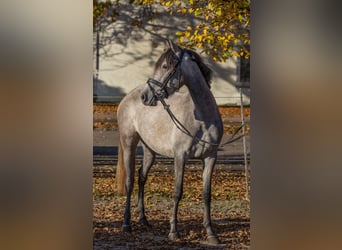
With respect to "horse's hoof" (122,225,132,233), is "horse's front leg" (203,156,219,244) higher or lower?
higher

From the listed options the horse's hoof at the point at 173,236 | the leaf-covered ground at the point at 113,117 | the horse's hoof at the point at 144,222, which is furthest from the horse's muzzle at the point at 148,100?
the leaf-covered ground at the point at 113,117

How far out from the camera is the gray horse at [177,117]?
7.59 m

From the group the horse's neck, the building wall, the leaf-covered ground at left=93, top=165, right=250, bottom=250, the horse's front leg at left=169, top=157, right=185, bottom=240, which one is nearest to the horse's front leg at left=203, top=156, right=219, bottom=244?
the leaf-covered ground at left=93, top=165, right=250, bottom=250

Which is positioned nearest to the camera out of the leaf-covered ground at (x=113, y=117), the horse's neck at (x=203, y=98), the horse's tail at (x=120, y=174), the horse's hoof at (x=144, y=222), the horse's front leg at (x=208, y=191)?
the horse's neck at (x=203, y=98)

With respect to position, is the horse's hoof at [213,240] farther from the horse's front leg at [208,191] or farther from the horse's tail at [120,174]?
the horse's tail at [120,174]

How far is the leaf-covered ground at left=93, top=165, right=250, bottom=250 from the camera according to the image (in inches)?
326

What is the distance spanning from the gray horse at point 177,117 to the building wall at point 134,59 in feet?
45.5

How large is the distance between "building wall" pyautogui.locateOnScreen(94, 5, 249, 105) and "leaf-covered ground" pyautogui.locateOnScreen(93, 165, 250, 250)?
8991mm

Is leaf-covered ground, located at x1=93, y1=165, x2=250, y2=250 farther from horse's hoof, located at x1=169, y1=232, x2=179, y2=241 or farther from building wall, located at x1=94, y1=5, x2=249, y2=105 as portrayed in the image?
building wall, located at x1=94, y1=5, x2=249, y2=105

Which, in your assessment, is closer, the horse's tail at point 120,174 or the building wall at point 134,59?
the horse's tail at point 120,174
